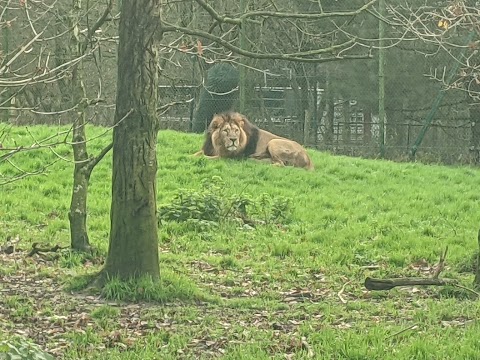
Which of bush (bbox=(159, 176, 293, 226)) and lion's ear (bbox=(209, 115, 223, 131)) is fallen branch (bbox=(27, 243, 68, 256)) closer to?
bush (bbox=(159, 176, 293, 226))

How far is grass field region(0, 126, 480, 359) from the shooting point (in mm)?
5461

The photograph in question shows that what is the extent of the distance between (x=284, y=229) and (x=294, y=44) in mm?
8942

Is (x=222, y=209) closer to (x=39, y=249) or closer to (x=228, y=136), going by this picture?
(x=39, y=249)

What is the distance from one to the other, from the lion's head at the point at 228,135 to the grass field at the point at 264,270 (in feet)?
1.32

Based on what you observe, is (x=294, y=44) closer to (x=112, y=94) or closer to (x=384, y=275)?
(x=112, y=94)

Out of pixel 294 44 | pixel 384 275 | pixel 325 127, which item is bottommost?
pixel 384 275

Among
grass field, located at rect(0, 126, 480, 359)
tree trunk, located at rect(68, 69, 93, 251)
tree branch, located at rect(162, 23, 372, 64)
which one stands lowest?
grass field, located at rect(0, 126, 480, 359)

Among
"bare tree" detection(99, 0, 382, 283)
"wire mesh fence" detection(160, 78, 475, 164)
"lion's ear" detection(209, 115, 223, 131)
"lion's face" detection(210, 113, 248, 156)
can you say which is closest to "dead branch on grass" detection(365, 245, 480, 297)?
"bare tree" detection(99, 0, 382, 283)

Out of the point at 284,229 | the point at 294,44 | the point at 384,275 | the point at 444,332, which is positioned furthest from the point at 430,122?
the point at 444,332

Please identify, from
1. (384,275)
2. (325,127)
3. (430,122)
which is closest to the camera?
(384,275)

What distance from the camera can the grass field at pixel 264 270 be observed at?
546 cm

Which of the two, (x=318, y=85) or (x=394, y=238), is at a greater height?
(x=318, y=85)

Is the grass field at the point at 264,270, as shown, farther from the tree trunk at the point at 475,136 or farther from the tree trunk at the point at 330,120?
the tree trunk at the point at 330,120

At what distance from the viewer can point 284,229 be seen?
33.6ft
